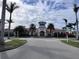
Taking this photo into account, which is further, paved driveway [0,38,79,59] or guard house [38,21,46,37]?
guard house [38,21,46,37]

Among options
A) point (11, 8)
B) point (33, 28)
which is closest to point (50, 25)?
point (33, 28)

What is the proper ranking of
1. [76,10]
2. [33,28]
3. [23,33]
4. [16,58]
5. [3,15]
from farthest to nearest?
[33,28] < [23,33] < [76,10] < [3,15] < [16,58]

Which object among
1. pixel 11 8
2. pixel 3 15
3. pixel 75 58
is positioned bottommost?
pixel 75 58

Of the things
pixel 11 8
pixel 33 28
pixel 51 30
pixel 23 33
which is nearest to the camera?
pixel 11 8

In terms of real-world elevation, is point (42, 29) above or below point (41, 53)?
above

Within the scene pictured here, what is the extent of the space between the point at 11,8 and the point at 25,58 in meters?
52.5

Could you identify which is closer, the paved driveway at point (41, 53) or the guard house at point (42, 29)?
the paved driveway at point (41, 53)

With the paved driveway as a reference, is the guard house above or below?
above

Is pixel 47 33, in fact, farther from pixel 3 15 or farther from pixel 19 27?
pixel 3 15

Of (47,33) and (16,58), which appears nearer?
(16,58)

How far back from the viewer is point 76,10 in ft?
243

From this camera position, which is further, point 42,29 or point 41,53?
point 42,29

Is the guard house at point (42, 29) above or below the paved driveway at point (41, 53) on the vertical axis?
above

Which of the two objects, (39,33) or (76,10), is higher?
(76,10)
